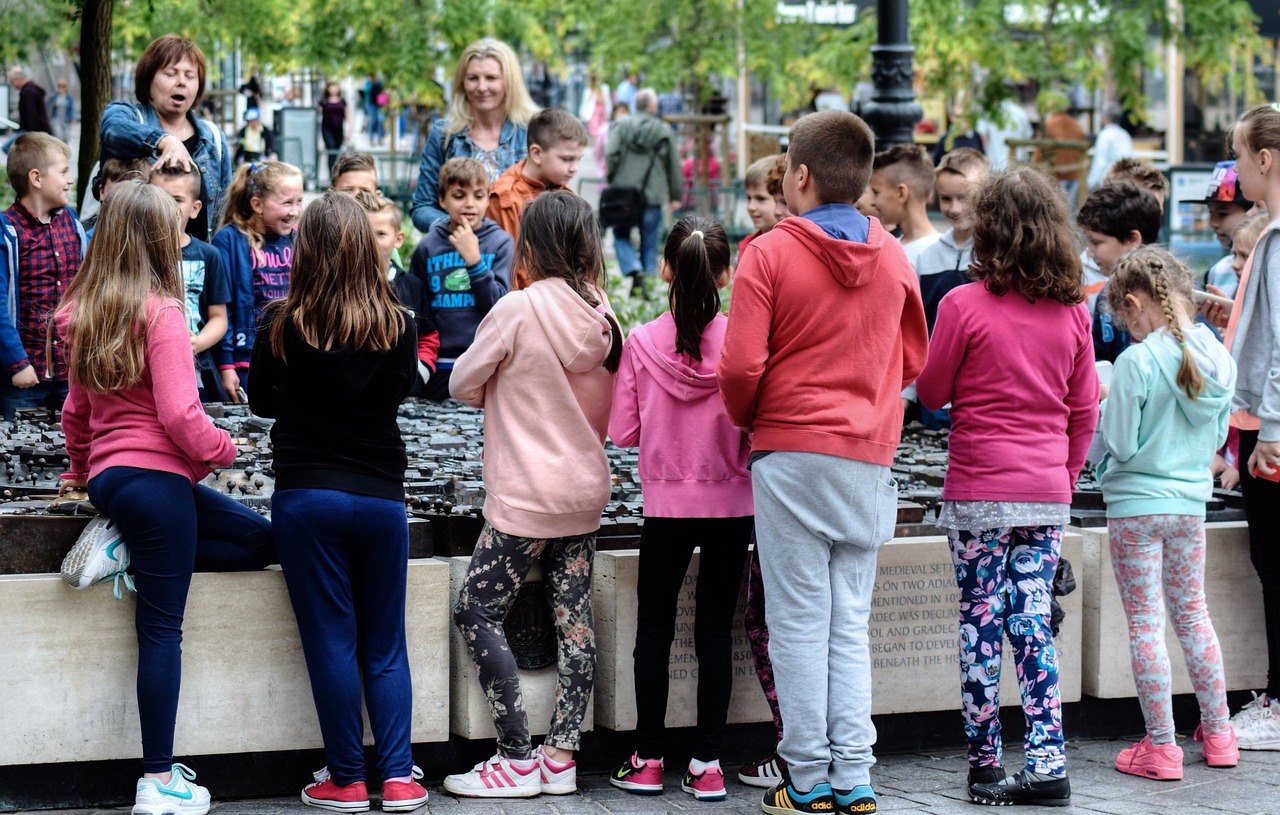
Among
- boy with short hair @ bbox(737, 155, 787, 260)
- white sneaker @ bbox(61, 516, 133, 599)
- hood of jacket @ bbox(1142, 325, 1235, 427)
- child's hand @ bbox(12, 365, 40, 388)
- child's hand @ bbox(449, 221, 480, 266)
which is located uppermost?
boy with short hair @ bbox(737, 155, 787, 260)

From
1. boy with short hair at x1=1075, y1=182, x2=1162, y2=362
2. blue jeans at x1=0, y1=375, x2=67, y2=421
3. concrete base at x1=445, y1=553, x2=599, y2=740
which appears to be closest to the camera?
concrete base at x1=445, y1=553, x2=599, y2=740

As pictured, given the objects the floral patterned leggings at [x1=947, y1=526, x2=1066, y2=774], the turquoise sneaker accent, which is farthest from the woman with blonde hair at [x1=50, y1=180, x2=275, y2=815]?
the floral patterned leggings at [x1=947, y1=526, x2=1066, y2=774]

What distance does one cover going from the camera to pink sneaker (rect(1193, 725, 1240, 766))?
546 cm

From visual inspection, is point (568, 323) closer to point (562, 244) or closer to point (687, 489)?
point (562, 244)

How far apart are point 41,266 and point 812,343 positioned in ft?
13.0

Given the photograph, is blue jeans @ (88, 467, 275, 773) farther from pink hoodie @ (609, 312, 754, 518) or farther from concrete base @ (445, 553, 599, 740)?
pink hoodie @ (609, 312, 754, 518)

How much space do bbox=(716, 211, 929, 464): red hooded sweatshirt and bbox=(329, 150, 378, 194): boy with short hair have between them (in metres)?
3.40

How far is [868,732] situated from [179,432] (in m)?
2.07

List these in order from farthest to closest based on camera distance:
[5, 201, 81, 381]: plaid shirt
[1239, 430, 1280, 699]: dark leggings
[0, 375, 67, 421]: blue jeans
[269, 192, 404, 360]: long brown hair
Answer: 1. [0, 375, 67, 421]: blue jeans
2. [5, 201, 81, 381]: plaid shirt
3. [1239, 430, 1280, 699]: dark leggings
4. [269, 192, 404, 360]: long brown hair

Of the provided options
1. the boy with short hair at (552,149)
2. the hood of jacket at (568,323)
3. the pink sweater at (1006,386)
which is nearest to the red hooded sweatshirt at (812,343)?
the pink sweater at (1006,386)

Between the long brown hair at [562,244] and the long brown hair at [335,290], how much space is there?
50cm

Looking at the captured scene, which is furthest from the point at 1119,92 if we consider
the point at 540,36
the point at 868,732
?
the point at 868,732

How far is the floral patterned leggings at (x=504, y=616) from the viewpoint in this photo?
4.96 metres

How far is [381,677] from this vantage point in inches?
190
